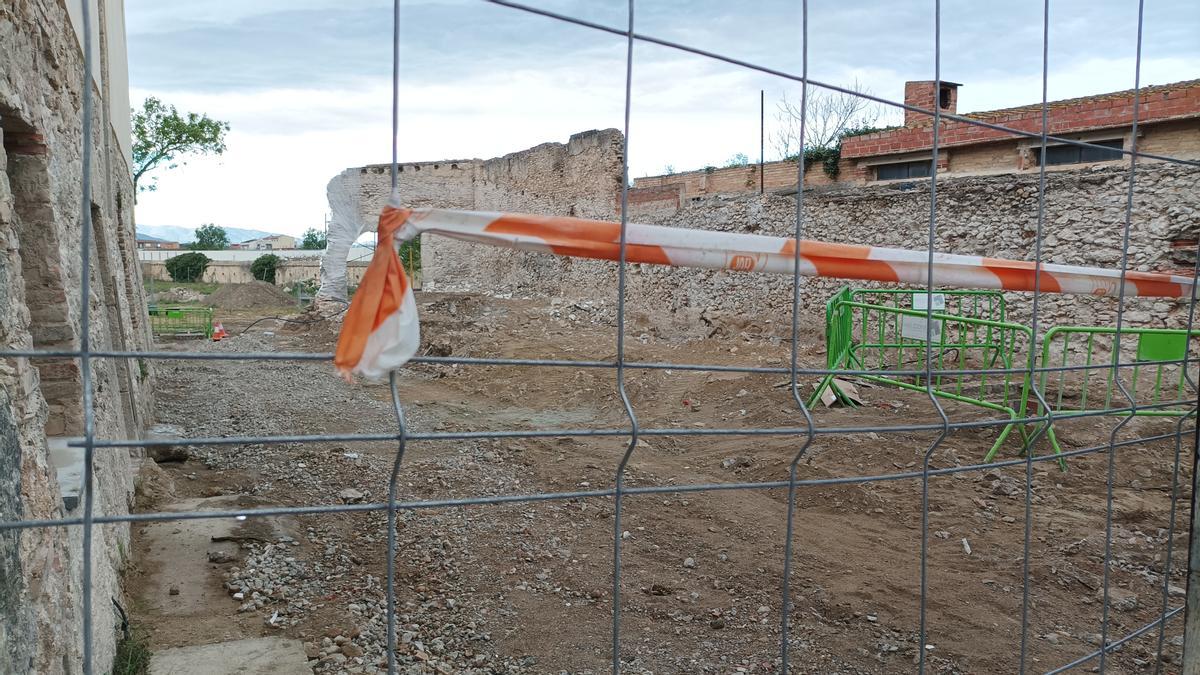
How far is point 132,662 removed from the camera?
310 centimetres

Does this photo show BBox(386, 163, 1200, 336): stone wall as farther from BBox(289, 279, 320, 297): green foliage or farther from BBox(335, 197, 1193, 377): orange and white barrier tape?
BBox(289, 279, 320, 297): green foliage

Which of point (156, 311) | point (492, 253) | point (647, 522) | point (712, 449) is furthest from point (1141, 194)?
point (156, 311)

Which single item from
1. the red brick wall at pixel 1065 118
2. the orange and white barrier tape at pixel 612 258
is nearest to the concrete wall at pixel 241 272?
the red brick wall at pixel 1065 118

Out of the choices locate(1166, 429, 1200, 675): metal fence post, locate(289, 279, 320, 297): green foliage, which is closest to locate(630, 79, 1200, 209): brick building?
locate(1166, 429, 1200, 675): metal fence post

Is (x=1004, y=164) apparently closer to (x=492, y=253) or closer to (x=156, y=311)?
(x=492, y=253)

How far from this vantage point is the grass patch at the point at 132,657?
10.00 feet

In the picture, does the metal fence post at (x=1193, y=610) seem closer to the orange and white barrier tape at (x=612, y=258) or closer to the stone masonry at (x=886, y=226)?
the orange and white barrier tape at (x=612, y=258)

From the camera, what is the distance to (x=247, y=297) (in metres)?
30.8

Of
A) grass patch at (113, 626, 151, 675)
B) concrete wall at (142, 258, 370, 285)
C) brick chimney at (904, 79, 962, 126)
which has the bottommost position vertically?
grass patch at (113, 626, 151, 675)

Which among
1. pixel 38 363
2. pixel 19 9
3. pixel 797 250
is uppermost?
pixel 19 9

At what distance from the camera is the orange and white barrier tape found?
1343 mm

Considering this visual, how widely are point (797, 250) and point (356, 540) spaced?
12.9 feet

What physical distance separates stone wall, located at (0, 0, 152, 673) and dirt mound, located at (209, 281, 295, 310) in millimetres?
25943

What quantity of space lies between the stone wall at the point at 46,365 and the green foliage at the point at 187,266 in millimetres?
39550
